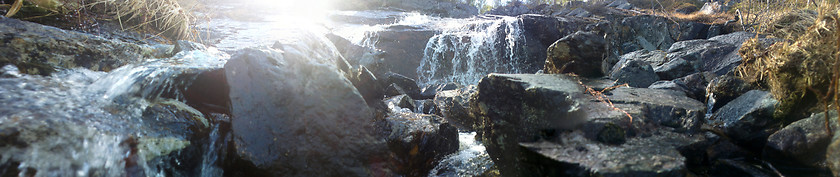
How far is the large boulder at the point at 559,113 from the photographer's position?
3.17 meters

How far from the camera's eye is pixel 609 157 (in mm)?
2668

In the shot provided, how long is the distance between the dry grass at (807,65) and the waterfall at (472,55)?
10097 millimetres

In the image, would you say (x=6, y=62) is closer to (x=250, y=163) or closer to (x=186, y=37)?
(x=250, y=163)

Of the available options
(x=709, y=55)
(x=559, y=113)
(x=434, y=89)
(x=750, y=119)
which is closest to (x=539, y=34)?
(x=709, y=55)

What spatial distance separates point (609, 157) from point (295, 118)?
289 centimetres

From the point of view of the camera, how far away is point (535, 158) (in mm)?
3004

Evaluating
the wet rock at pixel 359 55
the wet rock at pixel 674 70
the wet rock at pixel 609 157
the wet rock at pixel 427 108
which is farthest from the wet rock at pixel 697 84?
the wet rock at pixel 359 55

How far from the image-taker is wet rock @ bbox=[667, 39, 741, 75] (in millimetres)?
8484

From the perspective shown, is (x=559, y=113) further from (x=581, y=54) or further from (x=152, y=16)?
(x=152, y=16)

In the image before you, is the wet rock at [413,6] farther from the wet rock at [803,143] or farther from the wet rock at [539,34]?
the wet rock at [803,143]

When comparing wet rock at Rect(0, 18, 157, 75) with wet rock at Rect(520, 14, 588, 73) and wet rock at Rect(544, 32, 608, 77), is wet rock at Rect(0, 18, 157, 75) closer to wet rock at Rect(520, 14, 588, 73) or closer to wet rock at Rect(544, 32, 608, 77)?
wet rock at Rect(544, 32, 608, 77)

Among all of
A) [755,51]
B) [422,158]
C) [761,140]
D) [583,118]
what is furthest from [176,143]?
[755,51]

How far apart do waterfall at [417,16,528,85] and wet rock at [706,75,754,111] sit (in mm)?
8950

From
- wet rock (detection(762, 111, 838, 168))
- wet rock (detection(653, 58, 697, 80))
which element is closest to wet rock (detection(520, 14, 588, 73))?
wet rock (detection(653, 58, 697, 80))
